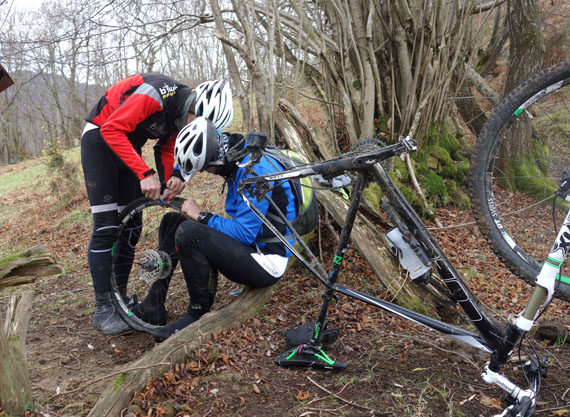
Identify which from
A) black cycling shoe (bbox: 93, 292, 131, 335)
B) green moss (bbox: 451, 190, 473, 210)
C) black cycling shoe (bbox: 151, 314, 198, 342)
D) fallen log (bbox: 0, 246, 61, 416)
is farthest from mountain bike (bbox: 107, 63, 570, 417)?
green moss (bbox: 451, 190, 473, 210)

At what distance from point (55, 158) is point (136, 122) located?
8.45m

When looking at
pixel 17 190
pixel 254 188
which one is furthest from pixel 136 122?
pixel 17 190

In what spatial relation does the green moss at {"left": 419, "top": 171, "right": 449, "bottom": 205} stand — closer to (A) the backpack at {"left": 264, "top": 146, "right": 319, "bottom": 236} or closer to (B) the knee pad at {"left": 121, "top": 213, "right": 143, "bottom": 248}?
(A) the backpack at {"left": 264, "top": 146, "right": 319, "bottom": 236}

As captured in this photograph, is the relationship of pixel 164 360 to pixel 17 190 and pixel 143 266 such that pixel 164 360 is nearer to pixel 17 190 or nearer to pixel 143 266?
pixel 143 266

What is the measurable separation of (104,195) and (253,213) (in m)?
1.41

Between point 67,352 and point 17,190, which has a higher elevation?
point 17,190

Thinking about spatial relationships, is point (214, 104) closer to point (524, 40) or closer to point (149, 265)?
point (149, 265)

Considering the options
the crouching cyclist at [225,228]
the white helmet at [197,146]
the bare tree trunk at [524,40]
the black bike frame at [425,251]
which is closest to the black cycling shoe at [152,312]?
the crouching cyclist at [225,228]

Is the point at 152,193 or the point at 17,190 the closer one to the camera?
the point at 152,193

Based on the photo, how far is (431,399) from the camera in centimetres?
215

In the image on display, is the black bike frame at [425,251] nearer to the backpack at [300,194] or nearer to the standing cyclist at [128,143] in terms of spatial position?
the backpack at [300,194]

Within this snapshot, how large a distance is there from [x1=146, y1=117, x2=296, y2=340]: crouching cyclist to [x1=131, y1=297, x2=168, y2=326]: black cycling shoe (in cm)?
52

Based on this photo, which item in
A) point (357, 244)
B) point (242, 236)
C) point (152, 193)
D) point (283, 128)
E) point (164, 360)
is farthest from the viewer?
point (283, 128)

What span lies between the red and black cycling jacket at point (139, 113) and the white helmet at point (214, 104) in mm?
174
